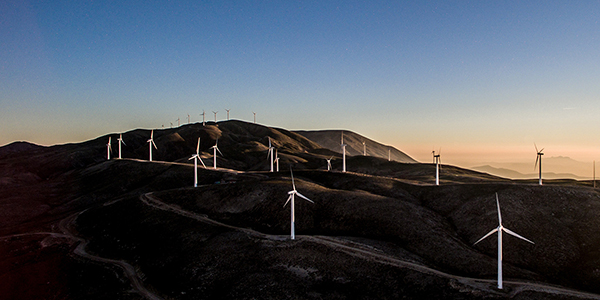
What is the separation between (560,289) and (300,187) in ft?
226

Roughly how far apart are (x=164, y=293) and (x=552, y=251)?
74.0m

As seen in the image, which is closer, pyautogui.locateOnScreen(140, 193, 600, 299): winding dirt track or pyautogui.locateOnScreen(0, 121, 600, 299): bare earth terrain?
pyautogui.locateOnScreen(140, 193, 600, 299): winding dirt track

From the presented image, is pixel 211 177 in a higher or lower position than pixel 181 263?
higher

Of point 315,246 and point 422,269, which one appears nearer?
point 422,269

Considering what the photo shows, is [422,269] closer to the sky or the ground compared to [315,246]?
closer to the ground

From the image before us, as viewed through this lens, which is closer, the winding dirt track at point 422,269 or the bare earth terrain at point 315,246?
the winding dirt track at point 422,269

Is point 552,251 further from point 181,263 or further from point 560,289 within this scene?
point 181,263

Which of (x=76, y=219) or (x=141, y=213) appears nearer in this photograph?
(x=141, y=213)

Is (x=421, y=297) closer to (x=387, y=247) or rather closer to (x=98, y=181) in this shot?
(x=387, y=247)

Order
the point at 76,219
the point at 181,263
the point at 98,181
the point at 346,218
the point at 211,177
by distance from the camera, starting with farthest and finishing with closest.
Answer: the point at 98,181, the point at 211,177, the point at 76,219, the point at 346,218, the point at 181,263

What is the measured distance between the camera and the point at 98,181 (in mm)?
173625

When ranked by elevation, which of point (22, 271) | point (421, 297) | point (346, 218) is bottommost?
point (22, 271)

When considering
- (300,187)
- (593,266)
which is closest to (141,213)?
(300,187)

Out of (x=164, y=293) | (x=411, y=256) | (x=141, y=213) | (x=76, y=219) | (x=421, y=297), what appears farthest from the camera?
(x=76, y=219)
